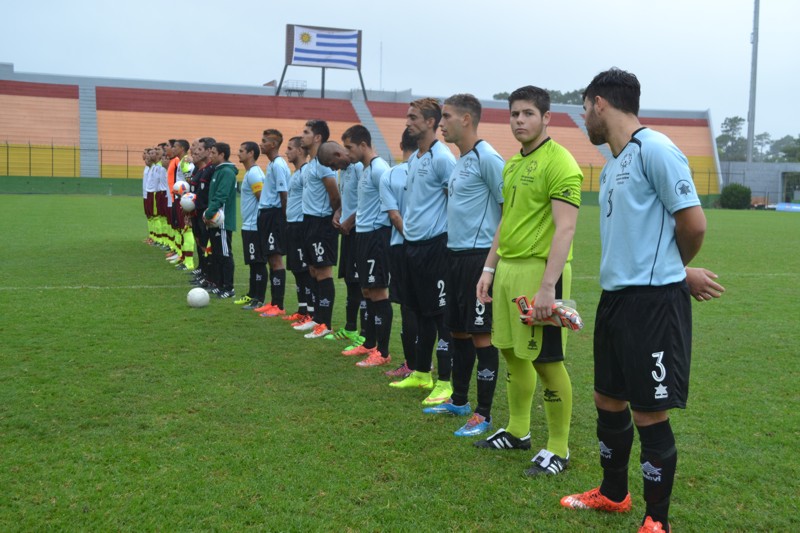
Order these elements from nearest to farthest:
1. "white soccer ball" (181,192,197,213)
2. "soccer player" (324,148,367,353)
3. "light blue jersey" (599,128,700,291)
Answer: "light blue jersey" (599,128,700,291), "soccer player" (324,148,367,353), "white soccer ball" (181,192,197,213)

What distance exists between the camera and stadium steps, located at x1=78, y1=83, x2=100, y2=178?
43562mm

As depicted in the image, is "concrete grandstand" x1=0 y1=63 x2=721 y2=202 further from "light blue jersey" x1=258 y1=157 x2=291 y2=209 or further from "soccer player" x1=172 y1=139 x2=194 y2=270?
"light blue jersey" x1=258 y1=157 x2=291 y2=209

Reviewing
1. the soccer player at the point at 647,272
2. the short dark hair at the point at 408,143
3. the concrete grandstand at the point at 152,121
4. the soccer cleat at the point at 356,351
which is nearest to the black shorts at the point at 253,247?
the soccer cleat at the point at 356,351

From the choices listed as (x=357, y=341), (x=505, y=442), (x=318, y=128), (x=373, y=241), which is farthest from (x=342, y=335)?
(x=505, y=442)

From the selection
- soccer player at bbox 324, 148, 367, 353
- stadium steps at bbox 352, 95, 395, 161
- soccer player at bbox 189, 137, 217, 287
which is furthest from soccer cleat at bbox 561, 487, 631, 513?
stadium steps at bbox 352, 95, 395, 161

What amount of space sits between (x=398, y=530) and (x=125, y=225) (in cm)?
2121

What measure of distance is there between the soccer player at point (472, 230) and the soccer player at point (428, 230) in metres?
0.57

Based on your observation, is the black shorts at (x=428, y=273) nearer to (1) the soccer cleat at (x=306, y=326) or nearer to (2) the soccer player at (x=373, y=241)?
(2) the soccer player at (x=373, y=241)

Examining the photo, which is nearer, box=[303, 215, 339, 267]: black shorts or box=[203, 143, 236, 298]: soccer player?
box=[303, 215, 339, 267]: black shorts

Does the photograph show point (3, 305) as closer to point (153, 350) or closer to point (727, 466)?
point (153, 350)

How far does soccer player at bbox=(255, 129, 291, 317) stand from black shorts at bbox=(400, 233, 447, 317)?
3899mm

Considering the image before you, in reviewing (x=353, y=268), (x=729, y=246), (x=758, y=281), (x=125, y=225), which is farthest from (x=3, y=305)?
(x=729, y=246)

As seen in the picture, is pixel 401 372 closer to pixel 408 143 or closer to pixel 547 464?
pixel 408 143

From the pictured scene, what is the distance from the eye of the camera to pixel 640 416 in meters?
3.36
